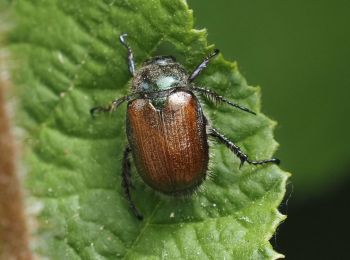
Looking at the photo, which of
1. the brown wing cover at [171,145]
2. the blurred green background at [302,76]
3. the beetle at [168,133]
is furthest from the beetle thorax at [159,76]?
the blurred green background at [302,76]

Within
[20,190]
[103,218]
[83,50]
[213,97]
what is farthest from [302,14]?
[20,190]

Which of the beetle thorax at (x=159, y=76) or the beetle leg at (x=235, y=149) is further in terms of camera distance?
the beetle thorax at (x=159, y=76)

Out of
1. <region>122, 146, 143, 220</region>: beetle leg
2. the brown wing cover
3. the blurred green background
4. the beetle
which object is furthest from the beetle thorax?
the blurred green background

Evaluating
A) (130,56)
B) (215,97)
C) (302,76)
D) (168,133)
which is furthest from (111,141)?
(302,76)

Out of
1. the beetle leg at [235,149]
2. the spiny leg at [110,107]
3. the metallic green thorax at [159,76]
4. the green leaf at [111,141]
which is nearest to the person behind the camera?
the green leaf at [111,141]

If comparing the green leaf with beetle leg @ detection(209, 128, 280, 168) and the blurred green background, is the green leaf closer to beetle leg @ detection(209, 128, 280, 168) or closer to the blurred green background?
beetle leg @ detection(209, 128, 280, 168)

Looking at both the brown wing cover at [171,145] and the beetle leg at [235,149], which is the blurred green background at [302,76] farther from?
the beetle leg at [235,149]

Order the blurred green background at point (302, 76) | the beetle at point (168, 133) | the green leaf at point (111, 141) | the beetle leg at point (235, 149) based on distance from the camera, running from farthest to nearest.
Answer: the blurred green background at point (302, 76)
the beetle at point (168, 133)
the beetle leg at point (235, 149)
the green leaf at point (111, 141)
